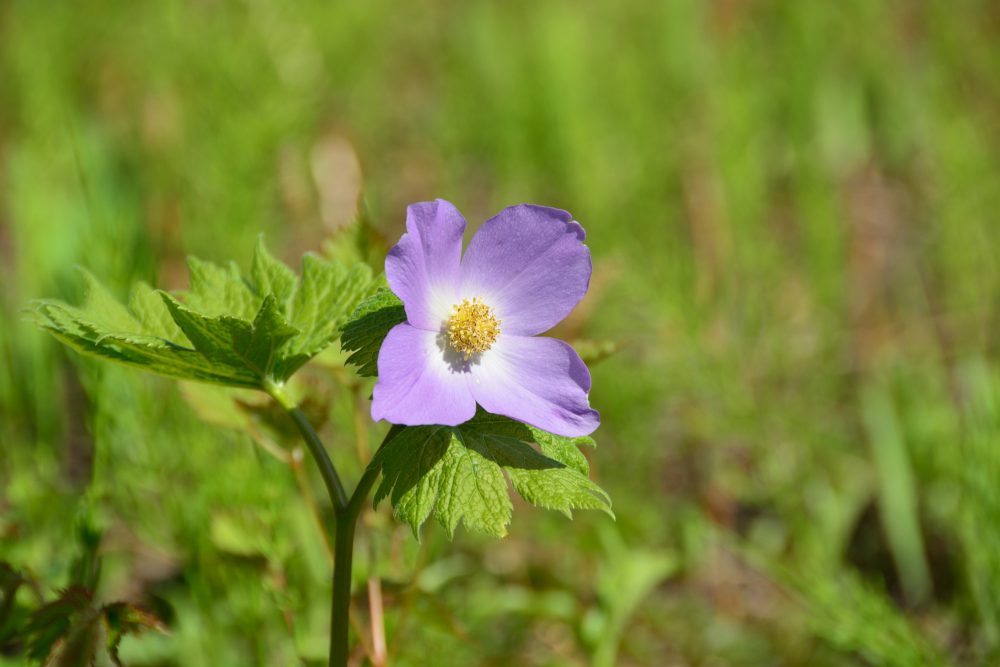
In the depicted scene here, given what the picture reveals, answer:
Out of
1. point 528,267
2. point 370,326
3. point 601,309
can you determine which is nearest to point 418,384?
point 370,326

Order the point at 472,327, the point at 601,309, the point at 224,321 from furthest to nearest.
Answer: the point at 601,309 < the point at 472,327 < the point at 224,321

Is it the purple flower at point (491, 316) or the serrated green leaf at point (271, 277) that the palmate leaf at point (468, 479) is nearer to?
the purple flower at point (491, 316)

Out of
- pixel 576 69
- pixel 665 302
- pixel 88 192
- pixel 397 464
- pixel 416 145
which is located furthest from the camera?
pixel 416 145

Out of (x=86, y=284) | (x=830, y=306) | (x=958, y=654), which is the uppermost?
(x=86, y=284)

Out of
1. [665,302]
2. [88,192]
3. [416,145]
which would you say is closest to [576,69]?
[416,145]

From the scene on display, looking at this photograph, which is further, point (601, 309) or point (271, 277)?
point (601, 309)

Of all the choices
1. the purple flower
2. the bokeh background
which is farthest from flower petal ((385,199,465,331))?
the bokeh background

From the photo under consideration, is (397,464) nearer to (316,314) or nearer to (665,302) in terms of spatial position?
(316,314)

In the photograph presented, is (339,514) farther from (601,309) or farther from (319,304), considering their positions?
(601,309)
